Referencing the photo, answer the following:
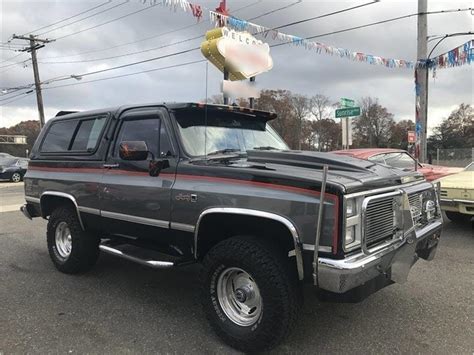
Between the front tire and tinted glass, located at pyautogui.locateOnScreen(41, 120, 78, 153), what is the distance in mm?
3014

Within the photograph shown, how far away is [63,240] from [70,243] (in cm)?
22

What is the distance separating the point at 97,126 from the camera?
536 cm

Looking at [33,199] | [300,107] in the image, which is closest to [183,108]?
[33,199]

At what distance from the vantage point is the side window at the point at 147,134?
174 inches

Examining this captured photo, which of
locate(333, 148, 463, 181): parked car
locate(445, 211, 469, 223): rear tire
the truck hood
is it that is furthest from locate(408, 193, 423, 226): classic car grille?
locate(333, 148, 463, 181): parked car

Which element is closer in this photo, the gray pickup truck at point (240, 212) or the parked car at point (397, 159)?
the gray pickup truck at point (240, 212)

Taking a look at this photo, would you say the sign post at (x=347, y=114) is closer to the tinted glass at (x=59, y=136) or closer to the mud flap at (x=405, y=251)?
the tinted glass at (x=59, y=136)

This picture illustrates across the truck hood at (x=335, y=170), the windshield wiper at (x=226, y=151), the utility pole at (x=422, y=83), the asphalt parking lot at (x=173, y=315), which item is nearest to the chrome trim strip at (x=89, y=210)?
the asphalt parking lot at (x=173, y=315)

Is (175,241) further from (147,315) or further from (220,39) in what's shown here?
(220,39)

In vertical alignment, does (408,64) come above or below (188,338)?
above

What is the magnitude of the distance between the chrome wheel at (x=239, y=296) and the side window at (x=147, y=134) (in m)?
1.33

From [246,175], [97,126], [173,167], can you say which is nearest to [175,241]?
[173,167]

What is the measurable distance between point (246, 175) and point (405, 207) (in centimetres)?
131

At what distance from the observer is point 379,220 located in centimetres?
349
